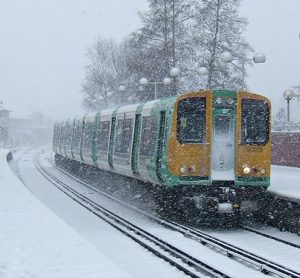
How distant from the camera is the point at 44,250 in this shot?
9.66 meters

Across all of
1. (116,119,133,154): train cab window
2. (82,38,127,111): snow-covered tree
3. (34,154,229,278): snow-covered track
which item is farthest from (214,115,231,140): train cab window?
(82,38,127,111): snow-covered tree

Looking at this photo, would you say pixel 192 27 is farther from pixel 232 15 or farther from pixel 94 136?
pixel 94 136

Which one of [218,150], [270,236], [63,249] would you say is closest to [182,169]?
[218,150]

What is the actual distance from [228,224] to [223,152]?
5.28 ft

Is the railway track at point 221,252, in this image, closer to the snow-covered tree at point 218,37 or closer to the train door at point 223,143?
the train door at point 223,143

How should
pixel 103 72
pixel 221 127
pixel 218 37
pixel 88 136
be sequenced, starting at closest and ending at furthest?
pixel 221 127
pixel 88 136
pixel 218 37
pixel 103 72

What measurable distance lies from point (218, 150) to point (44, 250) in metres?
5.42

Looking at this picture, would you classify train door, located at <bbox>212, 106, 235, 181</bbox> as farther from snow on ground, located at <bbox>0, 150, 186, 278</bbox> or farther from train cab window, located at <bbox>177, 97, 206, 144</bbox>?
snow on ground, located at <bbox>0, 150, 186, 278</bbox>

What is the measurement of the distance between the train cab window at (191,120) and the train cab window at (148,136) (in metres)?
1.26

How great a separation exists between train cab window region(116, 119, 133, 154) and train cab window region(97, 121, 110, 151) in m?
1.89

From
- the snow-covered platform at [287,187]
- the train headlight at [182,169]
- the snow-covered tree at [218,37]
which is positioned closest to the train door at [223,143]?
the train headlight at [182,169]

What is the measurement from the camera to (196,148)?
1365cm

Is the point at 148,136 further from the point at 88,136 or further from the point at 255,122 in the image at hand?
the point at 88,136

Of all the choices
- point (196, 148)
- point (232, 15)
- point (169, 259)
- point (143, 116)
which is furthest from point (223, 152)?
point (232, 15)
